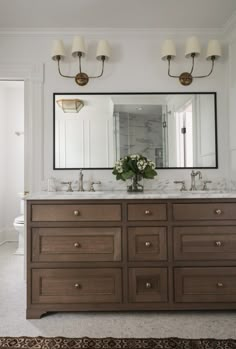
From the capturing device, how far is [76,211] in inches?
79.6

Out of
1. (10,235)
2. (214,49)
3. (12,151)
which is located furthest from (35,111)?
(10,235)

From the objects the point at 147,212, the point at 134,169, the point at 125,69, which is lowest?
the point at 147,212

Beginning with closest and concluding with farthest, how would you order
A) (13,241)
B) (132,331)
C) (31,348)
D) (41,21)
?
(31,348) → (132,331) → (41,21) → (13,241)

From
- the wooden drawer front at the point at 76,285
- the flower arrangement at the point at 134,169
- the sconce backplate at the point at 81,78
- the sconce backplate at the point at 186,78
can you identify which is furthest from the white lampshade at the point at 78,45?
the wooden drawer front at the point at 76,285

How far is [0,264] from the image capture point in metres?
3.15

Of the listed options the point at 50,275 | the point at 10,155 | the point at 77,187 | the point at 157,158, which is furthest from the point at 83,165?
the point at 10,155

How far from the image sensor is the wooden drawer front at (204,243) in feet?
6.68

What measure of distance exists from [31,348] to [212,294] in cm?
130

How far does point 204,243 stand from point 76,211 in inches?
38.6

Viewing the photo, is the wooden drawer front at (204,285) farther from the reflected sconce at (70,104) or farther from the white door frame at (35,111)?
the reflected sconce at (70,104)

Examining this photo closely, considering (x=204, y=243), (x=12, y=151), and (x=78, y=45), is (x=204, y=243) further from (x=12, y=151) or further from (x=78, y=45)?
(x=12, y=151)

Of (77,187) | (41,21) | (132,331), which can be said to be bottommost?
(132,331)

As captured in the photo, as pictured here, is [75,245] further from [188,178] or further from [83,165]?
[188,178]

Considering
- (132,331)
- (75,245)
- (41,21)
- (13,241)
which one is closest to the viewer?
(132,331)
